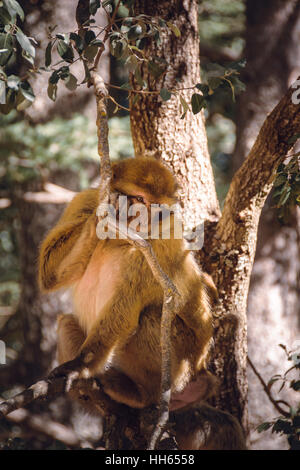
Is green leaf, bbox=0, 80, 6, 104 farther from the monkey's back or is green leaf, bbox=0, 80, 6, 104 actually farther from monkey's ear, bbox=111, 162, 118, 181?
the monkey's back

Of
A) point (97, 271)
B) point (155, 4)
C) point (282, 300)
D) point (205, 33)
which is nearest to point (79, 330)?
point (97, 271)

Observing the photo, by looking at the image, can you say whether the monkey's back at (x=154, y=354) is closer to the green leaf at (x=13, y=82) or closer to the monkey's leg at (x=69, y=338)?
the monkey's leg at (x=69, y=338)

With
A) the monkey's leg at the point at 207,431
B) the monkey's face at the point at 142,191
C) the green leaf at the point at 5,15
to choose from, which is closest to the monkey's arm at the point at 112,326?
the monkey's face at the point at 142,191

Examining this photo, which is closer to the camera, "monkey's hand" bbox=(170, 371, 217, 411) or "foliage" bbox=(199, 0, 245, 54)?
"monkey's hand" bbox=(170, 371, 217, 411)

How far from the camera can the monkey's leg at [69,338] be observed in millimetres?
2904

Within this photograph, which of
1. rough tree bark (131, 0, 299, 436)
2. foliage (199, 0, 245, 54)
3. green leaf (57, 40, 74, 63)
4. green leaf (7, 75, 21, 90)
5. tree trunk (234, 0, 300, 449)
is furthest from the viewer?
foliage (199, 0, 245, 54)

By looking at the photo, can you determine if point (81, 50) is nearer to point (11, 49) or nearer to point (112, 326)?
point (11, 49)

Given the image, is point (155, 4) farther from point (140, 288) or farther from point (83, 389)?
point (83, 389)

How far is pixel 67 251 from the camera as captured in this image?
265 centimetres

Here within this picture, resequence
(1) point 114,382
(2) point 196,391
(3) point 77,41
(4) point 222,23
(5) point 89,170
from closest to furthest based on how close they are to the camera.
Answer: (3) point 77,41
(1) point 114,382
(2) point 196,391
(5) point 89,170
(4) point 222,23

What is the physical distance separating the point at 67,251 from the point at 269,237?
9.33ft

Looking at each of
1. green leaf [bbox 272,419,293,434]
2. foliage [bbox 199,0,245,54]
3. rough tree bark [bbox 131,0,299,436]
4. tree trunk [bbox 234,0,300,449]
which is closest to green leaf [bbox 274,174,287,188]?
rough tree bark [bbox 131,0,299,436]

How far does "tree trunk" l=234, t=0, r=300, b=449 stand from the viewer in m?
4.65

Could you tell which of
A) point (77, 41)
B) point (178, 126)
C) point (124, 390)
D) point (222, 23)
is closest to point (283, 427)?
point (124, 390)
